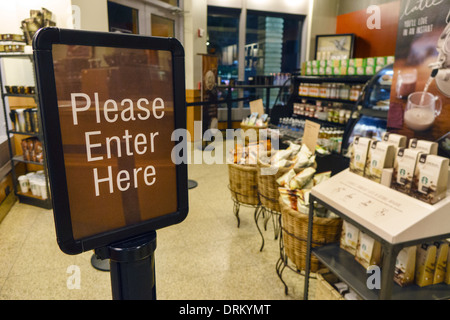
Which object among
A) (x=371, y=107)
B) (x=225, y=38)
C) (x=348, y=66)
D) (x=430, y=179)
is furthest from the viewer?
(x=225, y=38)

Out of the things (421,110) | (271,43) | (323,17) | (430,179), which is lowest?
(430,179)

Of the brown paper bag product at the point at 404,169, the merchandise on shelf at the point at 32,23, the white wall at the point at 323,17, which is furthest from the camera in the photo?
the white wall at the point at 323,17

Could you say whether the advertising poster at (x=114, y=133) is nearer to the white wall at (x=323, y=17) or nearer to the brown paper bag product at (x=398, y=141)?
the brown paper bag product at (x=398, y=141)

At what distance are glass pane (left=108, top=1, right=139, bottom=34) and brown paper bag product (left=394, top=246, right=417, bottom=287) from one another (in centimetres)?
565

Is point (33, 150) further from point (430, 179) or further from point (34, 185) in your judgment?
point (430, 179)

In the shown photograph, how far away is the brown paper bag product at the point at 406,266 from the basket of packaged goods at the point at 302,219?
39cm

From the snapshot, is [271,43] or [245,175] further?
[271,43]

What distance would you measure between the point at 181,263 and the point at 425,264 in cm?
177

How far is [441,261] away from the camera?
1.66 metres

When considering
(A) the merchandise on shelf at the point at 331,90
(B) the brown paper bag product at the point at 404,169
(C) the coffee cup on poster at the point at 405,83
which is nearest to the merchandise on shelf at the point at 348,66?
(A) the merchandise on shelf at the point at 331,90

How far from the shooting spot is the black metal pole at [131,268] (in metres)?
0.68

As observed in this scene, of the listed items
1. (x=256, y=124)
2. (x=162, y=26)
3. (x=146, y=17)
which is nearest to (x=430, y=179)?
(x=256, y=124)

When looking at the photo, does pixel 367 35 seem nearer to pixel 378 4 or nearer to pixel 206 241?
pixel 378 4

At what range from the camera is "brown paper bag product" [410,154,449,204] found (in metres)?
1.41
